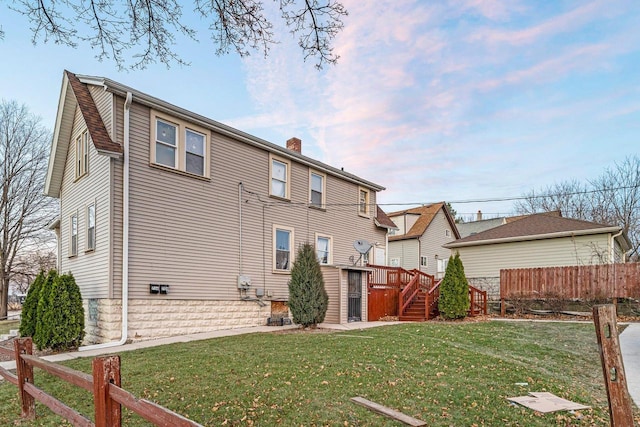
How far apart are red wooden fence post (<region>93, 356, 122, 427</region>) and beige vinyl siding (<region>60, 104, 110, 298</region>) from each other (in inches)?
306

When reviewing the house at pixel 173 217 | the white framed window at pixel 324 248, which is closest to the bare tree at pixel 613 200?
the white framed window at pixel 324 248

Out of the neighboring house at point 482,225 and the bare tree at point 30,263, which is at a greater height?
the neighboring house at point 482,225

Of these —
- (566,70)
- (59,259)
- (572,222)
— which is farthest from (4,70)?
(572,222)

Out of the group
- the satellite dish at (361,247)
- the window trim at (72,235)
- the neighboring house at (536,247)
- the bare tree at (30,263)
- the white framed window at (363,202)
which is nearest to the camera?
→ the window trim at (72,235)

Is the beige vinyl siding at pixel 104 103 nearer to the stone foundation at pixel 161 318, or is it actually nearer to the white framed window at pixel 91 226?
the white framed window at pixel 91 226

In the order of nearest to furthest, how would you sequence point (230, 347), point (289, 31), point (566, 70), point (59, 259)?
point (289, 31)
point (230, 347)
point (566, 70)
point (59, 259)

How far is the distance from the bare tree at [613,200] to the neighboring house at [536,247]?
7960 mm

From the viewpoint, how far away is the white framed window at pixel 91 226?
11.2 meters

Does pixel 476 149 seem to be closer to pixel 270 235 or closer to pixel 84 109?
pixel 270 235

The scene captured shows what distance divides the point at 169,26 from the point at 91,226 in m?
8.66

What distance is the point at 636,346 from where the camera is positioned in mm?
8602

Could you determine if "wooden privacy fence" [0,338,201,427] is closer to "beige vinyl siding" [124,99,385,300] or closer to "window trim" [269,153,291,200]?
"beige vinyl siding" [124,99,385,300]

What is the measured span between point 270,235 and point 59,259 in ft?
24.5

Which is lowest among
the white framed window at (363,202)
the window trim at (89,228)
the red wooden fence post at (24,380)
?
the red wooden fence post at (24,380)
